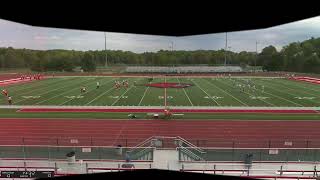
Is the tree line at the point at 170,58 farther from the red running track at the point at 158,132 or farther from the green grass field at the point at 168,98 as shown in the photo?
the red running track at the point at 158,132

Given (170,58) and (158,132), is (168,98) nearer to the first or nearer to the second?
(158,132)

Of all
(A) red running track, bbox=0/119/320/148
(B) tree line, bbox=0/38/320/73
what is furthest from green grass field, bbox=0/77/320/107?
(B) tree line, bbox=0/38/320/73

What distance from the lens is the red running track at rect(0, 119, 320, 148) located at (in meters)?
15.1

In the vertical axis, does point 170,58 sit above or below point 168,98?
above

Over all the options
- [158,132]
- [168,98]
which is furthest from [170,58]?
[158,132]

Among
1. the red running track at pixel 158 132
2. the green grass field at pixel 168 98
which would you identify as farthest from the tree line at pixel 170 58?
the red running track at pixel 158 132

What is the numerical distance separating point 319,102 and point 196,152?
59.9 ft

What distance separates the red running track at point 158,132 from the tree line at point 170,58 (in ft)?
159

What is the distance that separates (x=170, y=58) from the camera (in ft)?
268

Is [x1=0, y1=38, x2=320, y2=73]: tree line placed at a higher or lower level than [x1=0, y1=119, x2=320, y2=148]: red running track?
higher

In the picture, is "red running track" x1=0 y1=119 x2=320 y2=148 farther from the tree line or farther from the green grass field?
the tree line

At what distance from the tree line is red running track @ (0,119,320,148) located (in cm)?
4840

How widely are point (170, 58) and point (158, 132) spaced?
65210 mm

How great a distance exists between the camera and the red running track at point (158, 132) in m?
15.1
